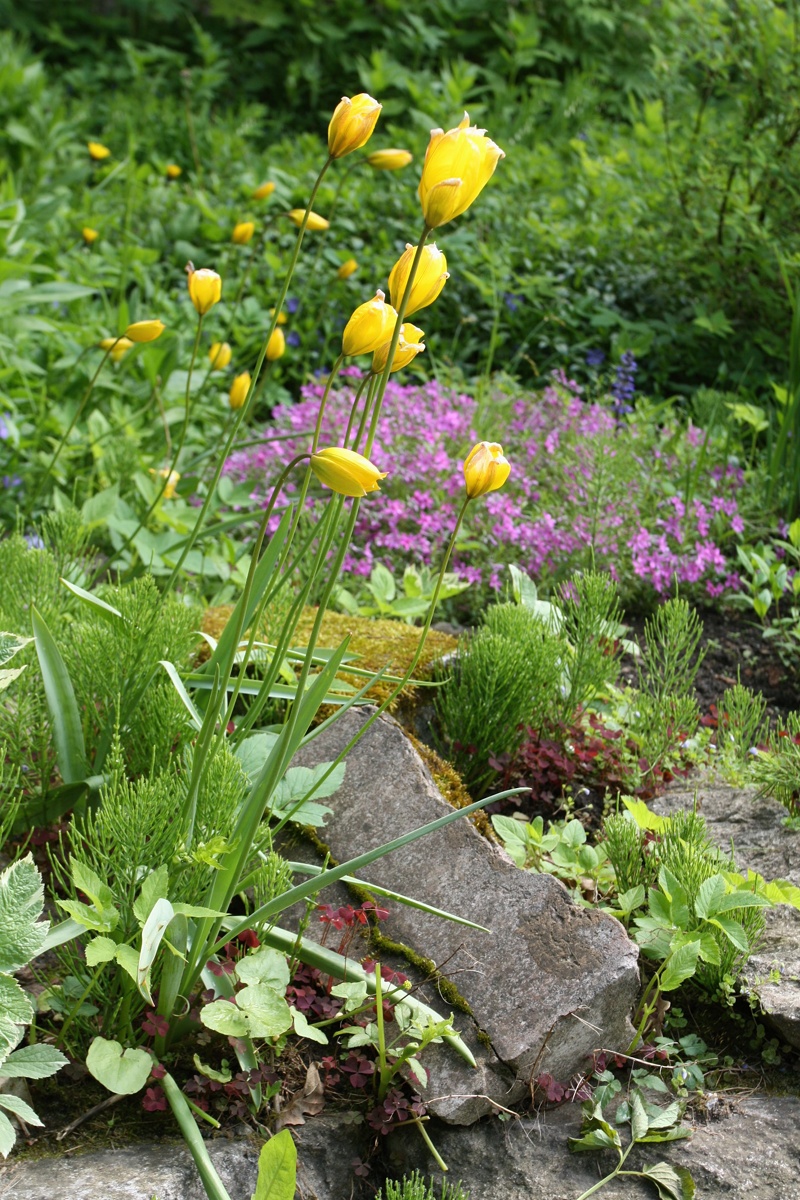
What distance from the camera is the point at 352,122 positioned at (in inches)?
58.1

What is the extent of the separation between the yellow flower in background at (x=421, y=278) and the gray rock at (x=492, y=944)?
1.03 metres

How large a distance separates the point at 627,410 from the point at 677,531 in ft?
3.57

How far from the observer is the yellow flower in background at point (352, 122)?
1472 mm

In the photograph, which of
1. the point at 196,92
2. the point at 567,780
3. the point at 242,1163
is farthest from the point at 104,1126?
the point at 196,92

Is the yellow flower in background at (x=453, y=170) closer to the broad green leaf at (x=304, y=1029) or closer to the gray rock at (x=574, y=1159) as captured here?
the broad green leaf at (x=304, y=1029)

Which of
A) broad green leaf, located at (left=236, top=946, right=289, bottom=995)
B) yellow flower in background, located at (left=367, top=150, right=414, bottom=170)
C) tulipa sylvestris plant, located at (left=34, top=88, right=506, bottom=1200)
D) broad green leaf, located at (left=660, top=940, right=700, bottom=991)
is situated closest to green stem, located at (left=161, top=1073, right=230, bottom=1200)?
tulipa sylvestris plant, located at (left=34, top=88, right=506, bottom=1200)

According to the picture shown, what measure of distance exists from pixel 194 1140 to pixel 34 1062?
9.5 inches

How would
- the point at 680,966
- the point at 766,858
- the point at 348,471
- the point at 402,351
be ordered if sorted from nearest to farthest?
the point at 348,471
the point at 402,351
the point at 680,966
the point at 766,858

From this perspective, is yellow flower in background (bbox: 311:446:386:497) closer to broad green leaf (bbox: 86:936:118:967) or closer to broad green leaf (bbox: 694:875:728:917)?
broad green leaf (bbox: 86:936:118:967)

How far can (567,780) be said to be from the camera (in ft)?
8.07

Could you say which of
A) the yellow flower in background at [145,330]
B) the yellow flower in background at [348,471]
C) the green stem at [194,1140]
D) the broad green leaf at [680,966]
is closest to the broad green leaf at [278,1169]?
the green stem at [194,1140]

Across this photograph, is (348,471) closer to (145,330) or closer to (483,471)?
(483,471)

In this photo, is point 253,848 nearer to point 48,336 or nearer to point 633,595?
point 633,595

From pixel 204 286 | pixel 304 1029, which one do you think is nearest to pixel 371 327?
pixel 204 286
